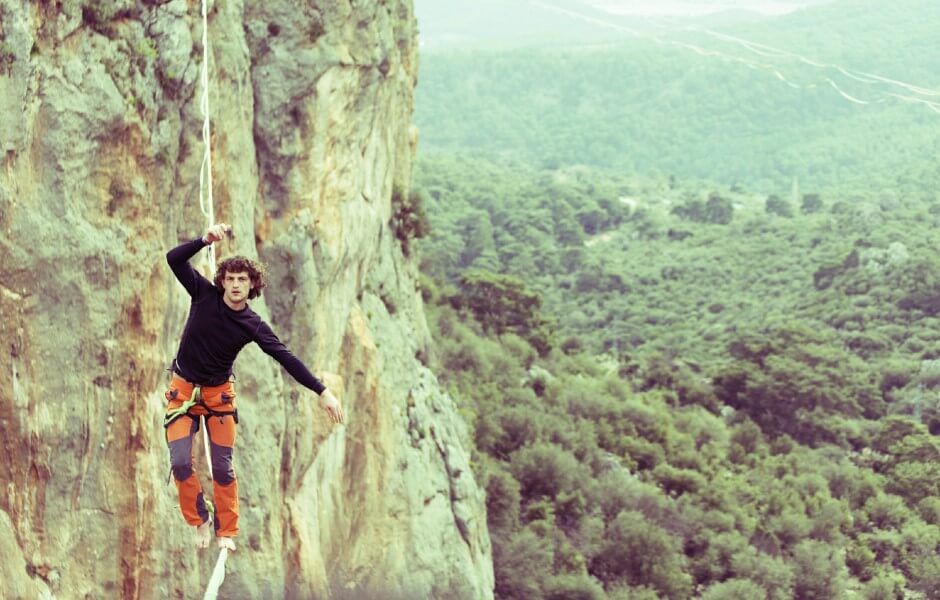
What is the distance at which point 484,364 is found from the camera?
40.4m

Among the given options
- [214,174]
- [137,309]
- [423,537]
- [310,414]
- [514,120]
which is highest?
[214,174]

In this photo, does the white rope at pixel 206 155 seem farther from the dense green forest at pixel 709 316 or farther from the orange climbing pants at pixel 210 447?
the dense green forest at pixel 709 316

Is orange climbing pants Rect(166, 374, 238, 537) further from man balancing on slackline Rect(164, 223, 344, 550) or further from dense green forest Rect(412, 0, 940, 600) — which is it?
dense green forest Rect(412, 0, 940, 600)

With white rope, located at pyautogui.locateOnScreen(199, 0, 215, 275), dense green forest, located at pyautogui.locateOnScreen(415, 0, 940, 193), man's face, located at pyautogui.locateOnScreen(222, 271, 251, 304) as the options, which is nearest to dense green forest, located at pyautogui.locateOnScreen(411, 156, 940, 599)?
dense green forest, located at pyautogui.locateOnScreen(415, 0, 940, 193)

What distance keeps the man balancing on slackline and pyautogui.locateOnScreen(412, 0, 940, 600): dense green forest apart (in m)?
16.0

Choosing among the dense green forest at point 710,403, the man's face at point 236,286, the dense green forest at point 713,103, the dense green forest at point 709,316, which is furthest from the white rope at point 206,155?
the dense green forest at point 713,103

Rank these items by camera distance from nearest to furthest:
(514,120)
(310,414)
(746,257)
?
(310,414) → (746,257) → (514,120)

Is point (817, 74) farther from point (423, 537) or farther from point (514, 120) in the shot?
point (423, 537)

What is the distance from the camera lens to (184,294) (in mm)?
13195

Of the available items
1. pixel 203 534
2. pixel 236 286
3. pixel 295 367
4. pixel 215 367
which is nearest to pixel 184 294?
pixel 203 534

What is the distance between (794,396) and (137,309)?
40668mm

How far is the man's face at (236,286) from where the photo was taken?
27.1 feet

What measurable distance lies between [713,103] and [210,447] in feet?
438

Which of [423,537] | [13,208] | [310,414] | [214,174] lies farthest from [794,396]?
[13,208]
